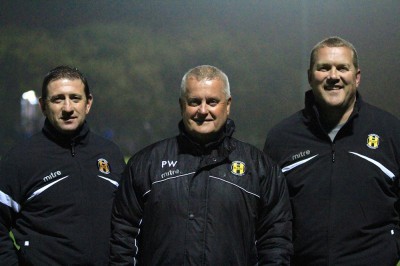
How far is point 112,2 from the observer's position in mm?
29188

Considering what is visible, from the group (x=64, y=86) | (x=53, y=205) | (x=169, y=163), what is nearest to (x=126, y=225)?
(x=169, y=163)

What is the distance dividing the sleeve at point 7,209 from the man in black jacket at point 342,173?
4.19 feet

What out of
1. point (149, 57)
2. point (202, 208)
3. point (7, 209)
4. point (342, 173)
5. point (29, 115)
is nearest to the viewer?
point (202, 208)

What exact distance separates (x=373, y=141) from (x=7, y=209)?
1.71 metres

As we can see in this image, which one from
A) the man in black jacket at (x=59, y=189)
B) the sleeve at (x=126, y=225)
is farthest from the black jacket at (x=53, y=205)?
the sleeve at (x=126, y=225)

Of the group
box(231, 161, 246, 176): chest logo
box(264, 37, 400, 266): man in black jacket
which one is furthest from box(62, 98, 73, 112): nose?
box(264, 37, 400, 266): man in black jacket

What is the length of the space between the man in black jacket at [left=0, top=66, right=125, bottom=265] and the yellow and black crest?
1211 mm

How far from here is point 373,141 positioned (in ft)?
8.91

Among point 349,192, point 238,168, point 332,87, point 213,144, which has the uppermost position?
point 332,87

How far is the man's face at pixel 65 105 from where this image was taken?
8.84 feet

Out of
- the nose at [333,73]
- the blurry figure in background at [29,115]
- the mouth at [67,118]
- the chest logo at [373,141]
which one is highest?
the nose at [333,73]

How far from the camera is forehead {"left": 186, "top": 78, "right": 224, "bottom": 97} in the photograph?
A: 2.33 m

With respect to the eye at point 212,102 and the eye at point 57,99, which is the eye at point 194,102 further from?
the eye at point 57,99

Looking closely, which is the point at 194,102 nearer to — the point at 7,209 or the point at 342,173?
the point at 342,173
